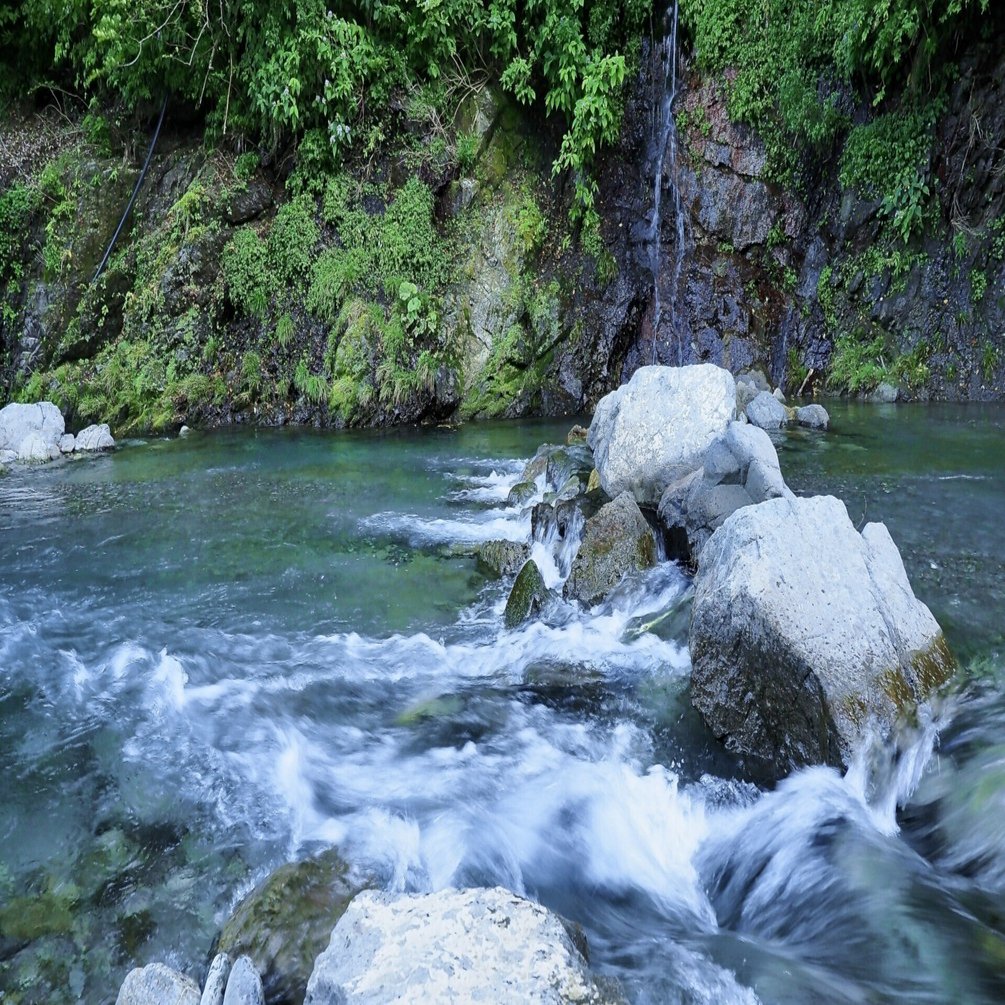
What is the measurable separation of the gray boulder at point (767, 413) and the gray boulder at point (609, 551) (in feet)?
18.2

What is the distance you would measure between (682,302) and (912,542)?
32.7 feet

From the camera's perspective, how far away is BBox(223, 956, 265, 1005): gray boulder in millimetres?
1978

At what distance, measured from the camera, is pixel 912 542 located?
541cm

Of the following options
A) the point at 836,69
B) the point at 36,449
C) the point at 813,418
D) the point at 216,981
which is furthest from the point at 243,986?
the point at 836,69

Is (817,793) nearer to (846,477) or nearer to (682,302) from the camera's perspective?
(846,477)

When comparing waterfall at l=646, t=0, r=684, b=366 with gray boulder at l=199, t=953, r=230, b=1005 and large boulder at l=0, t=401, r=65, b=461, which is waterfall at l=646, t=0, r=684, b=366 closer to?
large boulder at l=0, t=401, r=65, b=461

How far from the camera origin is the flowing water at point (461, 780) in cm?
242

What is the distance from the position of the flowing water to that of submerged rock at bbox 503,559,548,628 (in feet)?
0.31

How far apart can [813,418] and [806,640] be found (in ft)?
25.6

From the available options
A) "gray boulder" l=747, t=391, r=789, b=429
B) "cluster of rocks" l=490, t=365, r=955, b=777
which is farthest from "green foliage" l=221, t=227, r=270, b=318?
"cluster of rocks" l=490, t=365, r=955, b=777

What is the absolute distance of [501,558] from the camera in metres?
5.80

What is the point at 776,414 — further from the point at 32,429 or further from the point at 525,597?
the point at 32,429

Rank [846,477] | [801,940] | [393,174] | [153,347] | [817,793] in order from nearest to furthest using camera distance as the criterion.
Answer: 1. [801,940]
2. [817,793]
3. [846,477]
4. [153,347]
5. [393,174]

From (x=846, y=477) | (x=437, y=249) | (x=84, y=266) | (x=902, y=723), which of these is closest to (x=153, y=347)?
(x=84, y=266)
